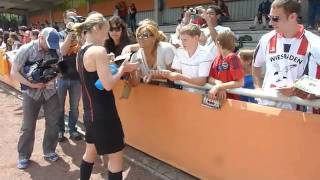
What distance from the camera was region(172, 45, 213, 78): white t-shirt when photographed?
355 cm

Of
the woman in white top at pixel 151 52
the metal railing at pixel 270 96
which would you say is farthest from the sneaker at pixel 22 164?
the metal railing at pixel 270 96

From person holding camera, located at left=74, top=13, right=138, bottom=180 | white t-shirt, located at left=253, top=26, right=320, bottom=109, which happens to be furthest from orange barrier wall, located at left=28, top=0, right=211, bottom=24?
person holding camera, located at left=74, top=13, right=138, bottom=180

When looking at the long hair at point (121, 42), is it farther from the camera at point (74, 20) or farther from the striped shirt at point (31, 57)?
the striped shirt at point (31, 57)

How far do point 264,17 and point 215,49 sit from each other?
10.7 meters

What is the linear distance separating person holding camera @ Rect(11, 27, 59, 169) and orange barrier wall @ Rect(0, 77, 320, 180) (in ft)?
3.28

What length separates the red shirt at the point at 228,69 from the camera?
3356mm

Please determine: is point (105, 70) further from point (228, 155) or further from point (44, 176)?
point (44, 176)

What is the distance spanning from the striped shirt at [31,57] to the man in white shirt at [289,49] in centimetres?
277

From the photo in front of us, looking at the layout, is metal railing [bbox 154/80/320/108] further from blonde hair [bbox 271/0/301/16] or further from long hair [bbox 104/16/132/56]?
→ long hair [bbox 104/16/132/56]

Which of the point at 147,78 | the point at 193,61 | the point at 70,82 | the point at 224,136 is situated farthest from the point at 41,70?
the point at 224,136

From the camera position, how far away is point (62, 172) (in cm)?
443

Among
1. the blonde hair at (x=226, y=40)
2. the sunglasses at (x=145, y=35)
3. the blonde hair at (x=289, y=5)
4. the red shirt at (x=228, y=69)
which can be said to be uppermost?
the blonde hair at (x=289, y=5)

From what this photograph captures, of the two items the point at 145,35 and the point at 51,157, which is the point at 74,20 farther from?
the point at 51,157

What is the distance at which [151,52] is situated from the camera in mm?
4090
